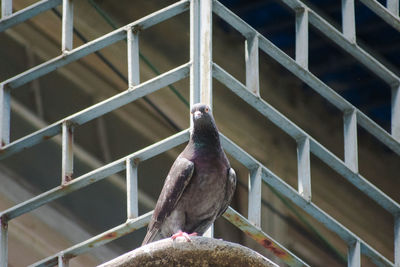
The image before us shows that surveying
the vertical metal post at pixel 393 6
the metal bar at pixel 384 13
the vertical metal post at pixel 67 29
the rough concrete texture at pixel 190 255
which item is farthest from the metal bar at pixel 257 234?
the vertical metal post at pixel 393 6

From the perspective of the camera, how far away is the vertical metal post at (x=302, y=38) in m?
13.8

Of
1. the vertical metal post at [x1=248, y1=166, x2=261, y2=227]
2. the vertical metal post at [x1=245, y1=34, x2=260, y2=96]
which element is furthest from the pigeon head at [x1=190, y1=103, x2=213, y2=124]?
the vertical metal post at [x1=245, y1=34, x2=260, y2=96]

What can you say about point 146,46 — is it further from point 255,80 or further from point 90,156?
point 255,80

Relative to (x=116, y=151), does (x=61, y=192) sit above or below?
below

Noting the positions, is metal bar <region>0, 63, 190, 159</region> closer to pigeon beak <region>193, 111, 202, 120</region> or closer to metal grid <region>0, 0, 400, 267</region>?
metal grid <region>0, 0, 400, 267</region>

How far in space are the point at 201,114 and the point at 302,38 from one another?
2.88 metres

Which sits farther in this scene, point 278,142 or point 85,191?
point 278,142

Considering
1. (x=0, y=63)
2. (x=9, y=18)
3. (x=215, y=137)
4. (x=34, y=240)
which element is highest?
(x=0, y=63)

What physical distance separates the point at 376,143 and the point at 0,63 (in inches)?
188

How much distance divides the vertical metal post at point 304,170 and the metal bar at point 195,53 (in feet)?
4.05

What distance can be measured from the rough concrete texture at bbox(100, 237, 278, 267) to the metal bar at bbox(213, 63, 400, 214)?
361cm

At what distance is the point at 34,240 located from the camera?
50.2 feet

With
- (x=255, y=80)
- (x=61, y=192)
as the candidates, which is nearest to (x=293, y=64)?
(x=255, y=80)

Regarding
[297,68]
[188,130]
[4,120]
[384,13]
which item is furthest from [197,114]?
[384,13]
